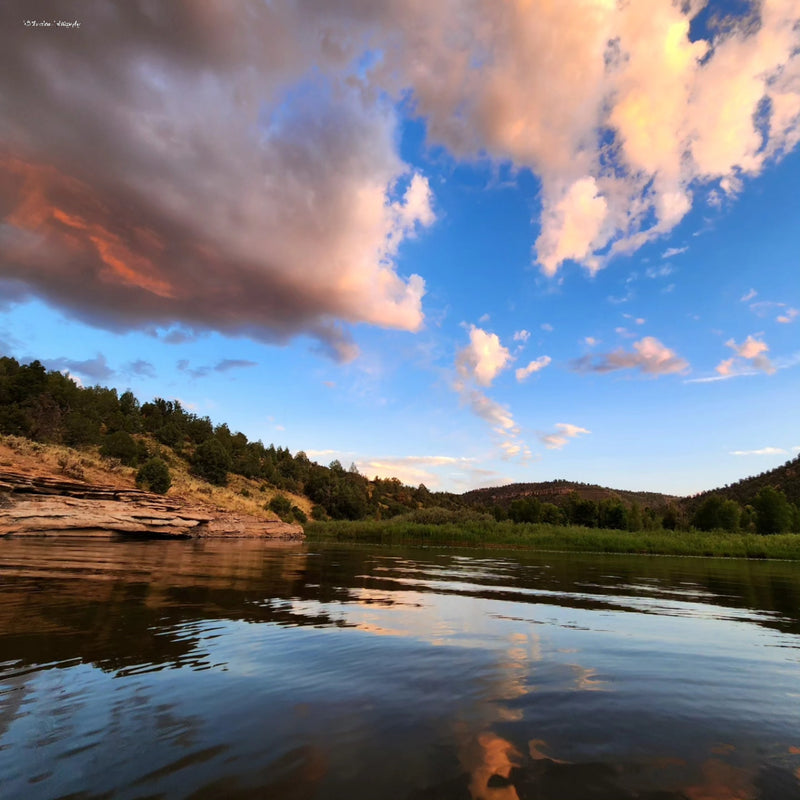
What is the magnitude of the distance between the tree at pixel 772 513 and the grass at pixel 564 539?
4585 centimetres

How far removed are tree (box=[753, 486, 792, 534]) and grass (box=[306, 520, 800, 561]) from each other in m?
45.9

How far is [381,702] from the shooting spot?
202 inches

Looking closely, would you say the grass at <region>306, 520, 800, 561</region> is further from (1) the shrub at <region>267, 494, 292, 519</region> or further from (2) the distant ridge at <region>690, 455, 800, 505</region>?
(2) the distant ridge at <region>690, 455, 800, 505</region>

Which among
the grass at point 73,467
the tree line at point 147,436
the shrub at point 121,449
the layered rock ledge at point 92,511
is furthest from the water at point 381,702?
the shrub at point 121,449

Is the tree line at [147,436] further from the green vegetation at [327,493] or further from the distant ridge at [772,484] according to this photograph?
the distant ridge at [772,484]

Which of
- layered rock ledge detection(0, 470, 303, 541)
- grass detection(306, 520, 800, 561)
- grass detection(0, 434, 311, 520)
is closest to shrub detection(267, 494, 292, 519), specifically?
grass detection(0, 434, 311, 520)

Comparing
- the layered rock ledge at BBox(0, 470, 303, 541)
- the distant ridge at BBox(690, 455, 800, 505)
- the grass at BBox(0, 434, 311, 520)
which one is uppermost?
the distant ridge at BBox(690, 455, 800, 505)

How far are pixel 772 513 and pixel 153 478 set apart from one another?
363 feet

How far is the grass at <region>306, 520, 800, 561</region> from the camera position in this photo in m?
50.2

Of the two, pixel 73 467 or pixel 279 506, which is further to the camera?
pixel 279 506

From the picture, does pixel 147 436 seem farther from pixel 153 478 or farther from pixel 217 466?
pixel 153 478

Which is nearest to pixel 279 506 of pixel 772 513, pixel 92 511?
pixel 92 511

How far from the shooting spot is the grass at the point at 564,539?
50250 millimetres

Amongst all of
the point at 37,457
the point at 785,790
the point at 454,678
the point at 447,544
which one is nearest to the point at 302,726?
the point at 454,678
